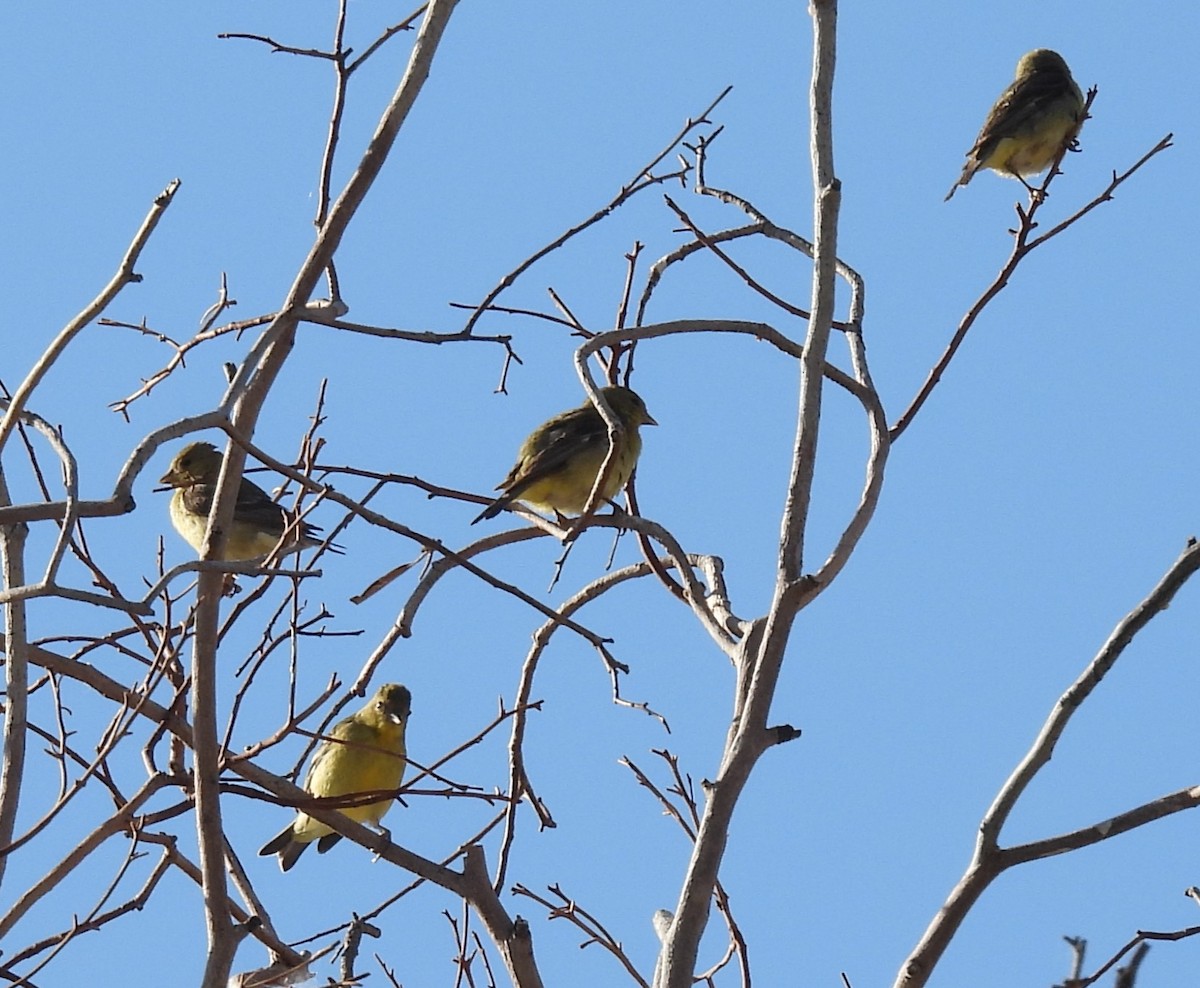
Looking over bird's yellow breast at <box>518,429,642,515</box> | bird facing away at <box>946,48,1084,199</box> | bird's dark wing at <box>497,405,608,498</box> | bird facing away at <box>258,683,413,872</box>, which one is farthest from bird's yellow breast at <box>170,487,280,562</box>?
bird facing away at <box>946,48,1084,199</box>

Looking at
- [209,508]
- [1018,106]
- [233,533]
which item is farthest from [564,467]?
[1018,106]

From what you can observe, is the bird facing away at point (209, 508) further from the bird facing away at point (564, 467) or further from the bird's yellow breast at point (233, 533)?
the bird facing away at point (564, 467)

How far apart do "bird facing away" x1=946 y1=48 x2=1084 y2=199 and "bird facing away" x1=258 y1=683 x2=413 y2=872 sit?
5360 mm

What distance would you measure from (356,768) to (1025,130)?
621 centimetres

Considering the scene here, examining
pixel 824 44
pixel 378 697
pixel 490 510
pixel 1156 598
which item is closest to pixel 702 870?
pixel 1156 598

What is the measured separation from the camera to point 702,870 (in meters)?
3.79

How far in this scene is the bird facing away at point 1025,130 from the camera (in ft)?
36.9

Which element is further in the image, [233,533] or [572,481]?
[233,533]

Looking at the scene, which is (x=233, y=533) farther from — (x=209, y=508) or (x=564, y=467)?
(x=564, y=467)

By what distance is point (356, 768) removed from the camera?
7.55 m

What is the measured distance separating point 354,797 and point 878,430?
150cm

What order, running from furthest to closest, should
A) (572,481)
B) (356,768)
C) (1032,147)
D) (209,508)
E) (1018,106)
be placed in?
(1018,106), (1032,147), (209,508), (572,481), (356,768)

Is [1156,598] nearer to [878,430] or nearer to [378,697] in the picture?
[878,430]

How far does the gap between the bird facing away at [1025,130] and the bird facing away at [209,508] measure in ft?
15.5
